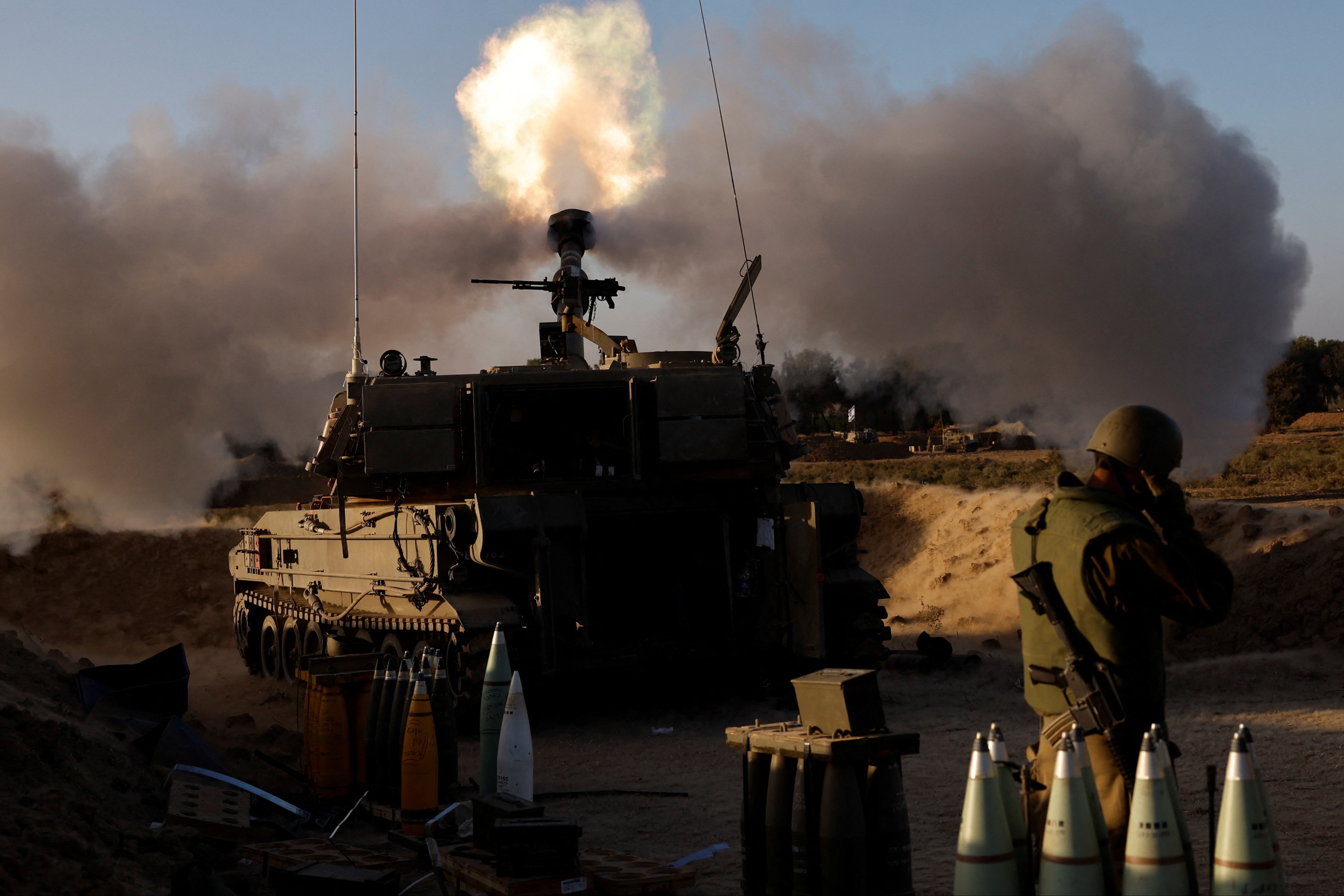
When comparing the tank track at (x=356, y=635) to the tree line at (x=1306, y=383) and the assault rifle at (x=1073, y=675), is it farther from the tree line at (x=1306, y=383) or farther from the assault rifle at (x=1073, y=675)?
the tree line at (x=1306, y=383)

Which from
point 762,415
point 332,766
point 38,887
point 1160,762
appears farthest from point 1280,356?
point 38,887

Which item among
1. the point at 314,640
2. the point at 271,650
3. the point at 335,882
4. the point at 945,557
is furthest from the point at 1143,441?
the point at 945,557

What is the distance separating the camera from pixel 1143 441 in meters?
4.34

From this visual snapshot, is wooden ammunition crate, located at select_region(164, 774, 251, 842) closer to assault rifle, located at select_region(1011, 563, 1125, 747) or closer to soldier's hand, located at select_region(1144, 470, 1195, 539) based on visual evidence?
assault rifle, located at select_region(1011, 563, 1125, 747)

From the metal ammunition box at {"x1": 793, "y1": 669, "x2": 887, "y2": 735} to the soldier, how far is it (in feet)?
2.25

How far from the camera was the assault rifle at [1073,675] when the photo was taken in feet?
13.6

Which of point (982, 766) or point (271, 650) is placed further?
point (271, 650)

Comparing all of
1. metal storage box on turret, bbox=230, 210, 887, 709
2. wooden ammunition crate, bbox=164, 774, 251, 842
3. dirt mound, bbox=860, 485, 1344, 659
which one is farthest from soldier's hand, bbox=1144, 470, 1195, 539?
dirt mound, bbox=860, 485, 1344, 659

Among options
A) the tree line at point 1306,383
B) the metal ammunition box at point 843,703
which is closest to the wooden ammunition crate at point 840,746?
the metal ammunition box at point 843,703

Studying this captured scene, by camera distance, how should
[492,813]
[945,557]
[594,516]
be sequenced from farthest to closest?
[945,557]
[594,516]
[492,813]

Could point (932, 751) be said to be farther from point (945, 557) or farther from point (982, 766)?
point (945, 557)

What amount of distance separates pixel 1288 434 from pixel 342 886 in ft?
130

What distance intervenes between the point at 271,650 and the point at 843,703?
486 inches

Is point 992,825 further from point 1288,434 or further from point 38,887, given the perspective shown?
point 1288,434
